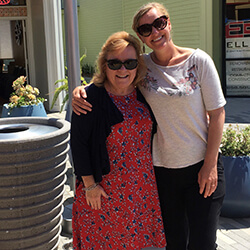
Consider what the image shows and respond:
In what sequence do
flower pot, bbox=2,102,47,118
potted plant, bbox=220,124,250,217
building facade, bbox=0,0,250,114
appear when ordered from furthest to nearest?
1. building facade, bbox=0,0,250,114
2. flower pot, bbox=2,102,47,118
3. potted plant, bbox=220,124,250,217

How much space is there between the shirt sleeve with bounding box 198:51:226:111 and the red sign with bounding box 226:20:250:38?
10371 mm

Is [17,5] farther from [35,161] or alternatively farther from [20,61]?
[35,161]

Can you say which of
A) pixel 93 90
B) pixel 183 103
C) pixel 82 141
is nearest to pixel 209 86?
pixel 183 103

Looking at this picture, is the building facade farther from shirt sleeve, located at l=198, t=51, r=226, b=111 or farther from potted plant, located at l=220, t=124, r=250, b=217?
shirt sleeve, located at l=198, t=51, r=226, b=111

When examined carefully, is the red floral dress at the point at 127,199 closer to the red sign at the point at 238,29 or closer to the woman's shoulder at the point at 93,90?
the woman's shoulder at the point at 93,90

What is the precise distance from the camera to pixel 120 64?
2.40m

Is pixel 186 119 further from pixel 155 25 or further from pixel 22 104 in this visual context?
pixel 22 104

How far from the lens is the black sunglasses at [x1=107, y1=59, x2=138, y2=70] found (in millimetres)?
2406

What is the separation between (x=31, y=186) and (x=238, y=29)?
1064cm

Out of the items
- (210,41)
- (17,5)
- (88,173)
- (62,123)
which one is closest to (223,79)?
(210,41)

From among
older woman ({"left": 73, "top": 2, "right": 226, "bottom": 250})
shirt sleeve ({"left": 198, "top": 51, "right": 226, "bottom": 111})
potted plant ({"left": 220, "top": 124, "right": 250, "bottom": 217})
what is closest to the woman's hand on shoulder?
older woman ({"left": 73, "top": 2, "right": 226, "bottom": 250})

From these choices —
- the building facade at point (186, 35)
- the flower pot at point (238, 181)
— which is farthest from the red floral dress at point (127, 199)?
the building facade at point (186, 35)

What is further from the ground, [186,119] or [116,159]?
[186,119]

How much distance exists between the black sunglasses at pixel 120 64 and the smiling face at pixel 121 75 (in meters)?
0.02
